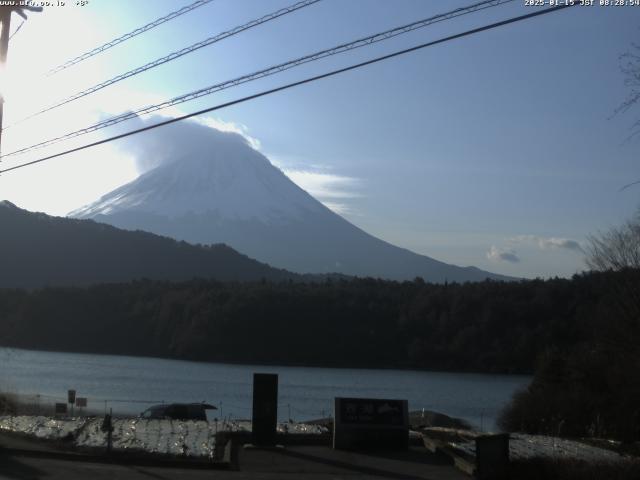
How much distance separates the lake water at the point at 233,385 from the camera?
50.3m

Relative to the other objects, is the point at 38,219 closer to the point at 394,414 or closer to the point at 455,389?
the point at 455,389

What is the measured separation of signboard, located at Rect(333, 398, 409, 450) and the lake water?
23.2m

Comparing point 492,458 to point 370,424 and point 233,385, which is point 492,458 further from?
point 233,385

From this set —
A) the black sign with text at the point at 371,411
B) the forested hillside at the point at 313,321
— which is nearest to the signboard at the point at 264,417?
the black sign with text at the point at 371,411

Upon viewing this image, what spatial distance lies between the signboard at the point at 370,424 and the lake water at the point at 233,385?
76.3 feet

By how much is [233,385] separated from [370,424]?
45.5 metres

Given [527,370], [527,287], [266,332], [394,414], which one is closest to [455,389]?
[527,370]

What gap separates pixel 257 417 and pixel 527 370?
56.7 m

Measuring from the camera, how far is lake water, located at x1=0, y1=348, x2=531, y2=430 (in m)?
50.3

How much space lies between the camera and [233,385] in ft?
209

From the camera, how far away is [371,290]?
9550cm

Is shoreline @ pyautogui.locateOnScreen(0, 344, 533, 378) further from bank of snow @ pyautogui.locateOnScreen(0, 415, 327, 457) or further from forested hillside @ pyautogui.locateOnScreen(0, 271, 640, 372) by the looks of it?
bank of snow @ pyautogui.locateOnScreen(0, 415, 327, 457)

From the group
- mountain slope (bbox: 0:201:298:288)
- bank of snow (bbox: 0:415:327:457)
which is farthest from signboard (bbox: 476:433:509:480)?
mountain slope (bbox: 0:201:298:288)

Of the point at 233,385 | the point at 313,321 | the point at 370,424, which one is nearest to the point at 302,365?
the point at 313,321
